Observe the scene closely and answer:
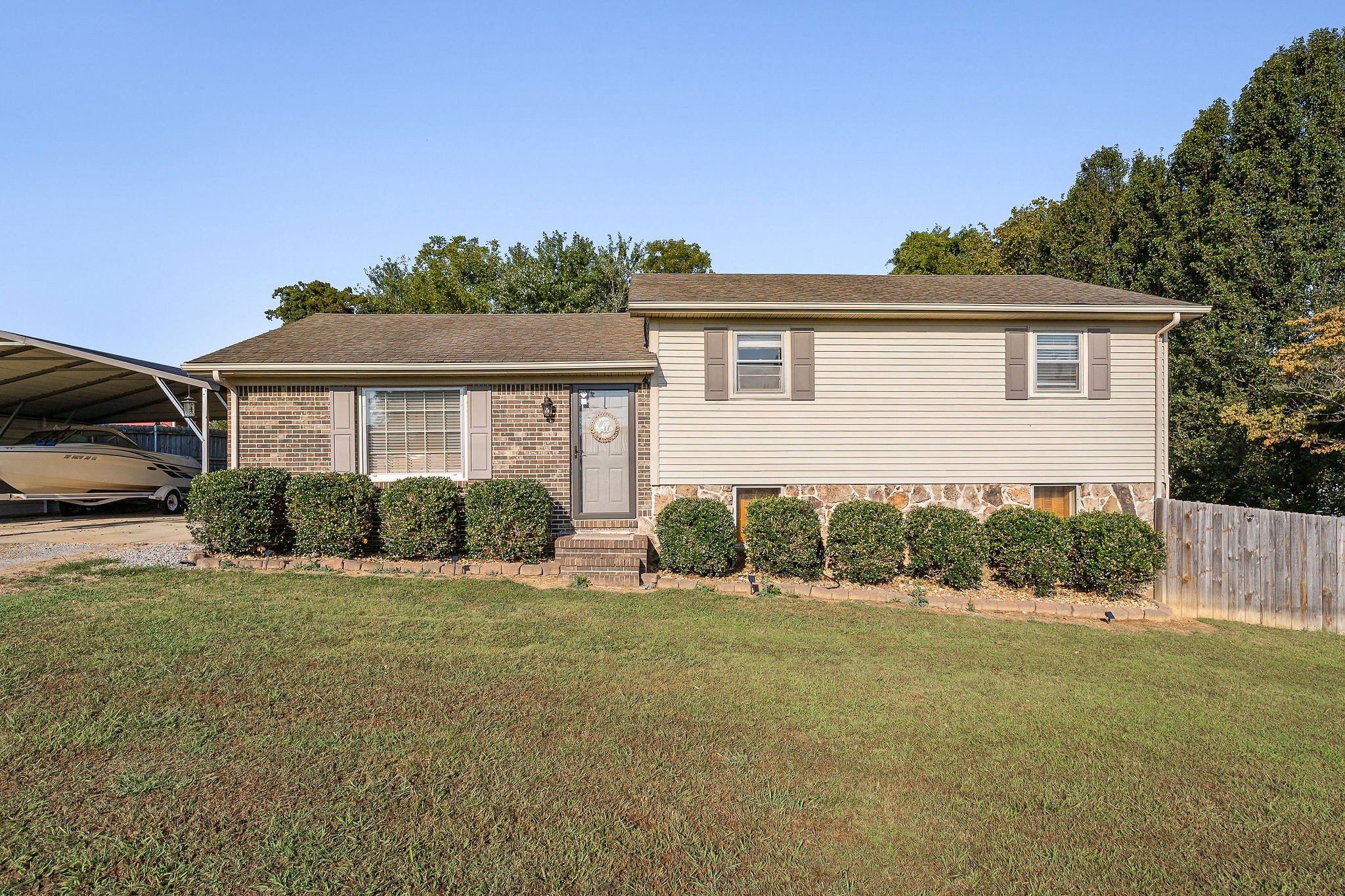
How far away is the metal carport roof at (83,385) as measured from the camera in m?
11.8

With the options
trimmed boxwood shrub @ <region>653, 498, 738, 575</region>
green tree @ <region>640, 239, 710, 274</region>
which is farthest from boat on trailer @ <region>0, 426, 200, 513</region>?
green tree @ <region>640, 239, 710, 274</region>

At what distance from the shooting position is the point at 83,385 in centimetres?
1436

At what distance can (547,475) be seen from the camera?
1000 cm

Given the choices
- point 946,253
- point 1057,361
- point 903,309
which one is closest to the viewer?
point 903,309

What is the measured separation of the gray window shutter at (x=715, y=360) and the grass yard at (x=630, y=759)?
13.8 feet

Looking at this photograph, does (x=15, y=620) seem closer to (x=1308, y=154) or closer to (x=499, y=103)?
(x=499, y=103)

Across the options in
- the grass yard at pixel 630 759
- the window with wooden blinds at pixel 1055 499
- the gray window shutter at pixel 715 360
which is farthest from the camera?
the window with wooden blinds at pixel 1055 499

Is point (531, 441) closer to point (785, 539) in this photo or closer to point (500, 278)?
point (785, 539)

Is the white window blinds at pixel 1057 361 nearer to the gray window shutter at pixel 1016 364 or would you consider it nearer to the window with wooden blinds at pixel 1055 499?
the gray window shutter at pixel 1016 364

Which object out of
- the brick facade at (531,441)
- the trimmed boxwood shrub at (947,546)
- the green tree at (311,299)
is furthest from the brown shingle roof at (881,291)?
the green tree at (311,299)

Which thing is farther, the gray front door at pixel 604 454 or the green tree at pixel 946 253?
the green tree at pixel 946 253

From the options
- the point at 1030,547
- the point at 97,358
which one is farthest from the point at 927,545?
the point at 97,358

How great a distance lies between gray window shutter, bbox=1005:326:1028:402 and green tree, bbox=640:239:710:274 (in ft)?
68.9

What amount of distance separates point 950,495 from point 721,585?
4.00 metres
